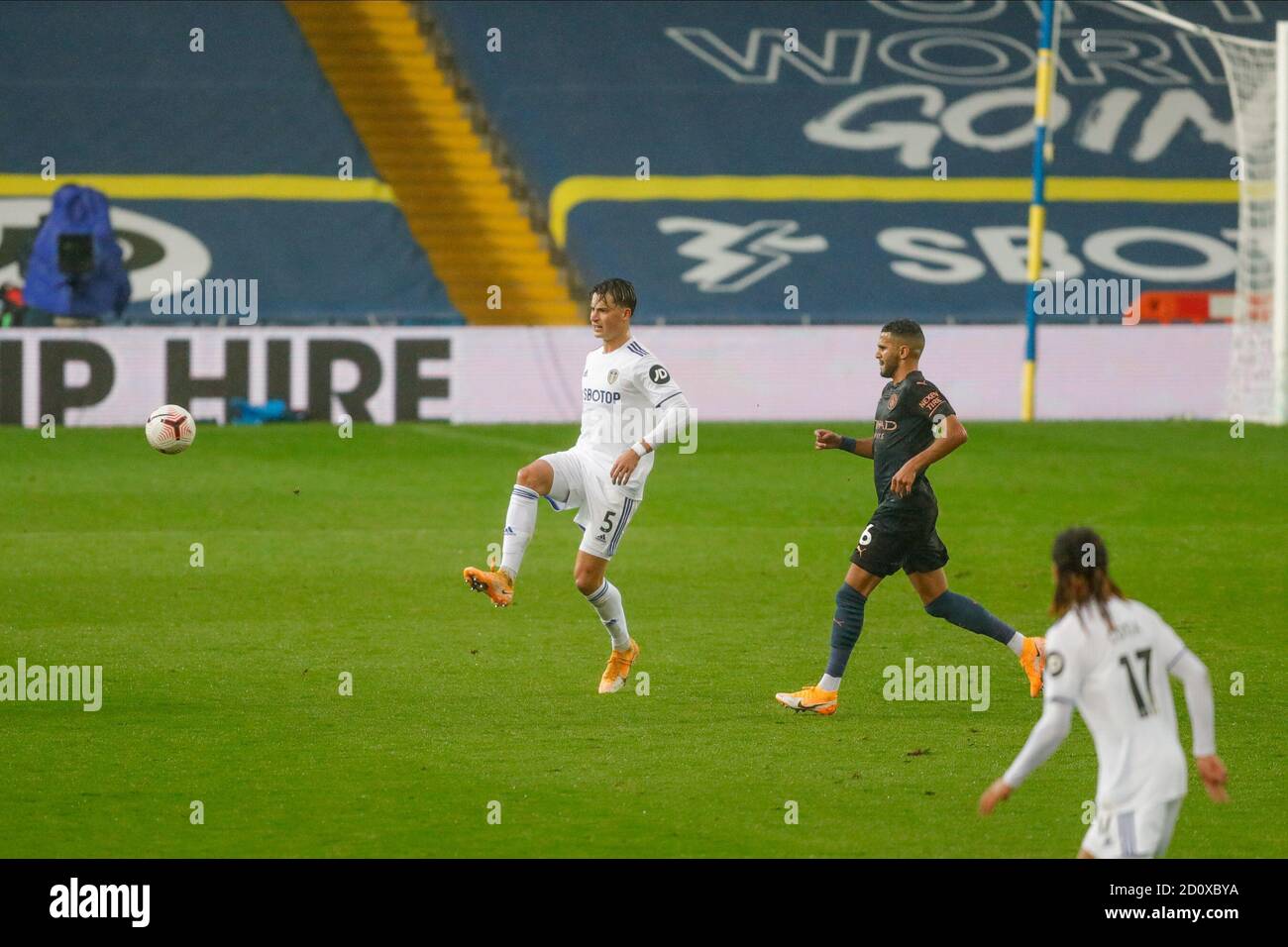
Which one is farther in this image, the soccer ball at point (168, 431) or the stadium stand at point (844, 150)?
the stadium stand at point (844, 150)

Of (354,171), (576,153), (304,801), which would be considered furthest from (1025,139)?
(304,801)

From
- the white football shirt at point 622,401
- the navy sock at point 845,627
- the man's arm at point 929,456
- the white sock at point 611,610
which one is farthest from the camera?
the white sock at point 611,610

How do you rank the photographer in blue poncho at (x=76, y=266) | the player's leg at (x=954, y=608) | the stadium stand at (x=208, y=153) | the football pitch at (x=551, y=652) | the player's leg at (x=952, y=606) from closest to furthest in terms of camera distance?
1. the football pitch at (x=551, y=652)
2. the player's leg at (x=952, y=606)
3. the player's leg at (x=954, y=608)
4. the photographer in blue poncho at (x=76, y=266)
5. the stadium stand at (x=208, y=153)

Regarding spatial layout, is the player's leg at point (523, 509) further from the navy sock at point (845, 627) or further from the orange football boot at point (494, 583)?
the navy sock at point (845, 627)

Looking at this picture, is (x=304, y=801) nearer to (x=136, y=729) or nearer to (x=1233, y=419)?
(x=136, y=729)

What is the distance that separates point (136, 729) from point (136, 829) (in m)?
1.88

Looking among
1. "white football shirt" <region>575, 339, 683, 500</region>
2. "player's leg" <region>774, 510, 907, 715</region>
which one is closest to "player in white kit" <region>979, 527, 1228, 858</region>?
"player's leg" <region>774, 510, 907, 715</region>

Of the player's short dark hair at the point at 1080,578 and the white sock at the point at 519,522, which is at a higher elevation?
the white sock at the point at 519,522

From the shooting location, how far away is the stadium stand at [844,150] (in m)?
28.0

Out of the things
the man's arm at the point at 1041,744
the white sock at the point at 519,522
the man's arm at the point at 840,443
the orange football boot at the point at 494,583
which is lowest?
the man's arm at the point at 1041,744

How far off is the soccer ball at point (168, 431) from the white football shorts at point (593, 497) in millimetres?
3989

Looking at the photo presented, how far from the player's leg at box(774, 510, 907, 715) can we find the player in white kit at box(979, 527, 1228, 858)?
371cm

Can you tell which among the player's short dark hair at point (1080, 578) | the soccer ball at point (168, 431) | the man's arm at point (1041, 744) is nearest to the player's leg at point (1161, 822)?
the man's arm at point (1041, 744)

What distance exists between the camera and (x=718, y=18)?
2977cm
